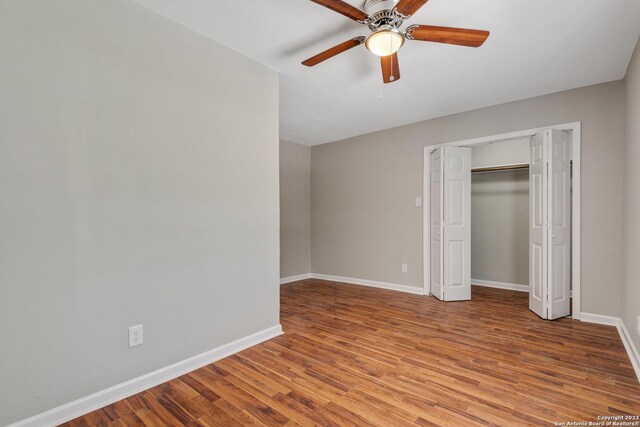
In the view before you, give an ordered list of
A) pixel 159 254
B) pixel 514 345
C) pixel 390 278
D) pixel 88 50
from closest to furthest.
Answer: pixel 88 50
pixel 159 254
pixel 514 345
pixel 390 278

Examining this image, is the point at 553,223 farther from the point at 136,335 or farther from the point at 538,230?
the point at 136,335

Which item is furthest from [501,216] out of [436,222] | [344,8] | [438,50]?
[344,8]

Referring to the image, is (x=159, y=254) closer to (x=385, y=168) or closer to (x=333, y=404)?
(x=333, y=404)

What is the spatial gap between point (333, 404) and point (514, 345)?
5.79 ft

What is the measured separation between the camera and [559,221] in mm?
3275

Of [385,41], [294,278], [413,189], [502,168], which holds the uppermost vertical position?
[385,41]

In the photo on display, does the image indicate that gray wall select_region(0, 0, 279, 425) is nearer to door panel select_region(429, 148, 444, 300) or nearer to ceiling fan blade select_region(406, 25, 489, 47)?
ceiling fan blade select_region(406, 25, 489, 47)

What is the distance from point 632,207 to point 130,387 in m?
3.97

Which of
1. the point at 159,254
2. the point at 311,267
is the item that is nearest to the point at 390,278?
the point at 311,267

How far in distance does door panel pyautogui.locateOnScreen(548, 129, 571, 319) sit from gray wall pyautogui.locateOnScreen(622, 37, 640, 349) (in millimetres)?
470

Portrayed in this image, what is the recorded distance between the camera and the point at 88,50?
5.84 feet

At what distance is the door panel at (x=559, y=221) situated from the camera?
3232 mm

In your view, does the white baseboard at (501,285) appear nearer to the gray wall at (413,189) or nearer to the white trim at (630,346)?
the gray wall at (413,189)

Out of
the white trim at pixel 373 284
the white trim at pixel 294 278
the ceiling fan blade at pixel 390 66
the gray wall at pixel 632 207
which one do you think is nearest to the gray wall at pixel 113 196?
the ceiling fan blade at pixel 390 66
